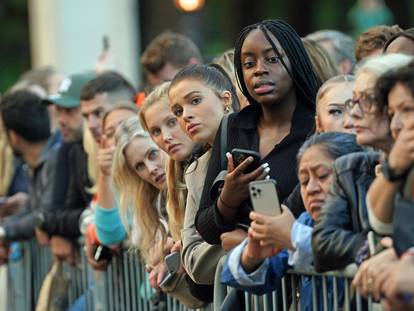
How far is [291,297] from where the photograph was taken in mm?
6199

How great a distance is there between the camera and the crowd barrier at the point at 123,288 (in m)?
5.72

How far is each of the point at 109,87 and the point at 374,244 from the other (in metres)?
4.67

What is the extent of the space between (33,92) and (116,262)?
8.95ft

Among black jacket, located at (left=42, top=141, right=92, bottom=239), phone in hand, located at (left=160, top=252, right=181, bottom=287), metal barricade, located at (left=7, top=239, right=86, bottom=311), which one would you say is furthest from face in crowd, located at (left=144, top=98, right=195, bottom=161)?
metal barricade, located at (left=7, top=239, right=86, bottom=311)

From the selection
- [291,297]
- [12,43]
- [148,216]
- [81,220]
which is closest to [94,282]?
[81,220]

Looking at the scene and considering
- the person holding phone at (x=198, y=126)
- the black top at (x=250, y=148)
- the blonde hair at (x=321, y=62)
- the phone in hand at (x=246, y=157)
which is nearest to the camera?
the phone in hand at (x=246, y=157)

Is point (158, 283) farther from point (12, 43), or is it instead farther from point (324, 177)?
point (12, 43)

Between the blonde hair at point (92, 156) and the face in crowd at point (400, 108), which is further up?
the face in crowd at point (400, 108)

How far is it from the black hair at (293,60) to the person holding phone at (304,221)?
0.80 meters

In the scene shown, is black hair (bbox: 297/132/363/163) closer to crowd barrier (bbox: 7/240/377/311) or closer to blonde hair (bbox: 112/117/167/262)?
crowd barrier (bbox: 7/240/377/311)

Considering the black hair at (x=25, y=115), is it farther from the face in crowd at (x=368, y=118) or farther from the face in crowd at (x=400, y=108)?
the face in crowd at (x=400, y=108)

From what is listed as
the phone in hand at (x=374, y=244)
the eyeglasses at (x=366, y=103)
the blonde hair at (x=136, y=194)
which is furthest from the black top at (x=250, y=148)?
the blonde hair at (x=136, y=194)

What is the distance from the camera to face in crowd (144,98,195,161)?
7.25 meters

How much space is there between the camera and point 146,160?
802cm
